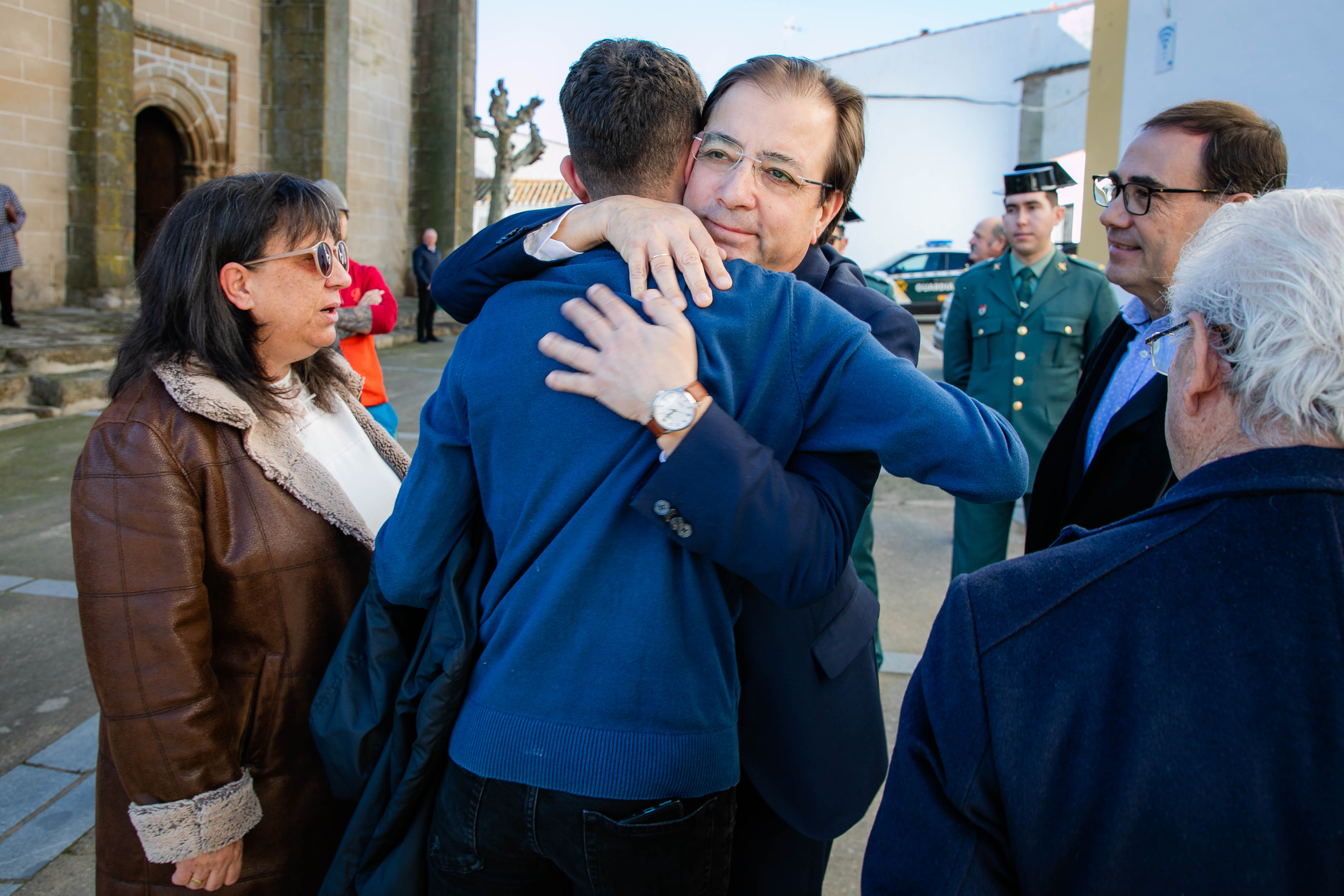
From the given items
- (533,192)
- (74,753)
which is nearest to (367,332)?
(74,753)

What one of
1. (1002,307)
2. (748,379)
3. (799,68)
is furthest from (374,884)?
(1002,307)

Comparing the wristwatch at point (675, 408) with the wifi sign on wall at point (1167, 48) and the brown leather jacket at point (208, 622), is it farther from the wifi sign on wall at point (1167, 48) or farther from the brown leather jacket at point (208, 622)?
the wifi sign on wall at point (1167, 48)

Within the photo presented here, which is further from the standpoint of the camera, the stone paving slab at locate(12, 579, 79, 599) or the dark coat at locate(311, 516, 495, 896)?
the stone paving slab at locate(12, 579, 79, 599)

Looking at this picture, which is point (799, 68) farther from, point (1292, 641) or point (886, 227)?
point (886, 227)

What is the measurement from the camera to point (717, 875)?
1.35 metres

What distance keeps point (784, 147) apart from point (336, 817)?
1593mm

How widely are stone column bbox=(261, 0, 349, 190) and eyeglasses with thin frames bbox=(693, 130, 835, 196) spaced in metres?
13.3

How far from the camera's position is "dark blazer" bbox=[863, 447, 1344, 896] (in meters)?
0.85

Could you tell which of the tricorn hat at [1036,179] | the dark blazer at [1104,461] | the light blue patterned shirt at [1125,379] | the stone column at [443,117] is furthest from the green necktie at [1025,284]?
the stone column at [443,117]

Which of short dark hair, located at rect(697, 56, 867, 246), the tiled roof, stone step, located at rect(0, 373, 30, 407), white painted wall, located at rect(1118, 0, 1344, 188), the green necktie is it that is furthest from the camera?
the tiled roof

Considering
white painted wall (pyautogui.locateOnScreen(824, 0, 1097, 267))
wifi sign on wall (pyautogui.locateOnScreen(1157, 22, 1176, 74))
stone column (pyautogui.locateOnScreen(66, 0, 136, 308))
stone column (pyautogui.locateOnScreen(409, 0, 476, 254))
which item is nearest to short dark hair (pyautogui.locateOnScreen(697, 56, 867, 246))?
wifi sign on wall (pyautogui.locateOnScreen(1157, 22, 1176, 74))

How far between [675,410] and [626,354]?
100 millimetres

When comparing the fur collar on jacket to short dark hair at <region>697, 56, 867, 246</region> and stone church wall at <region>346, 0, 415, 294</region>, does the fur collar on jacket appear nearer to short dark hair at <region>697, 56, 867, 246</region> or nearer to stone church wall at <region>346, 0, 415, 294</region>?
short dark hair at <region>697, 56, 867, 246</region>

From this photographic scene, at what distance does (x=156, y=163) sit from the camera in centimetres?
1288
